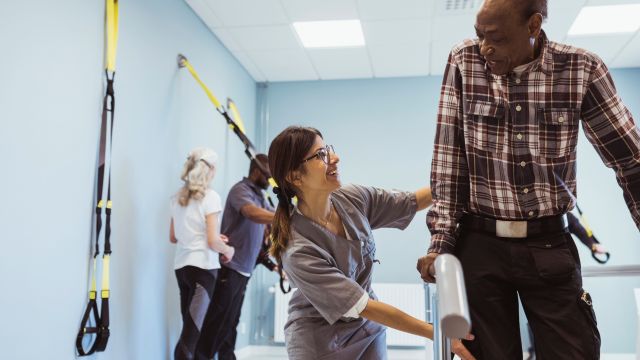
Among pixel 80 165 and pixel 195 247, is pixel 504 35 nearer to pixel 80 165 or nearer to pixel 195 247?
pixel 80 165

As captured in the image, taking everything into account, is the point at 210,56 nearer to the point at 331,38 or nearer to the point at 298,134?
the point at 331,38

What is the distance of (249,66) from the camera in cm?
541

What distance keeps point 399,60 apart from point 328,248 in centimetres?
392

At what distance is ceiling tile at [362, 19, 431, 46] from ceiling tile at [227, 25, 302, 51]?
0.62 meters

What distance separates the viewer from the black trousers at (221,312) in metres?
3.42

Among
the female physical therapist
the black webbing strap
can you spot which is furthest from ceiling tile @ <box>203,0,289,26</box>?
the female physical therapist

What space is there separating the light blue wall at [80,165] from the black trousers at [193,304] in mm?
225

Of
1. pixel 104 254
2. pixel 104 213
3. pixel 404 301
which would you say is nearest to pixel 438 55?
pixel 404 301

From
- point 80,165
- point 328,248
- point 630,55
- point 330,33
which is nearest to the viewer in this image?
point 328,248

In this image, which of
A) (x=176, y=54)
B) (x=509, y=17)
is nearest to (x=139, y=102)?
(x=176, y=54)

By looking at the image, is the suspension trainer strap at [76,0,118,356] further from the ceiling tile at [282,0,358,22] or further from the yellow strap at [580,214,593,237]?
the yellow strap at [580,214,593,237]

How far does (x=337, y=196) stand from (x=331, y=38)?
320cm

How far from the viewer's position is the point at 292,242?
1.63 meters

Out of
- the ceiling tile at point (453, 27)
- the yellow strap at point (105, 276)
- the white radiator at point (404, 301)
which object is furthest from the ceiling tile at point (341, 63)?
the yellow strap at point (105, 276)
